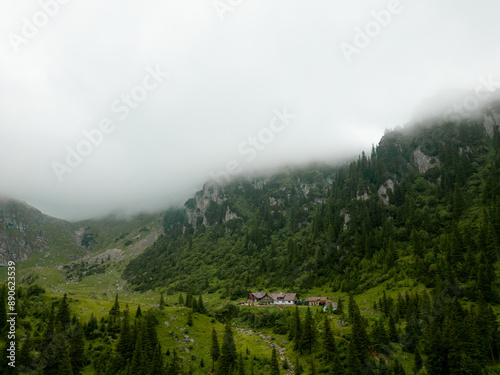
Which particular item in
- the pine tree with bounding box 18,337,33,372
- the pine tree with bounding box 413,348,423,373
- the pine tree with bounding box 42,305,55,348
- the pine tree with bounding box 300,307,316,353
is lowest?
the pine tree with bounding box 413,348,423,373

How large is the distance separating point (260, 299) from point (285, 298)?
14.3m

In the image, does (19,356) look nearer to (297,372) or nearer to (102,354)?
(102,354)

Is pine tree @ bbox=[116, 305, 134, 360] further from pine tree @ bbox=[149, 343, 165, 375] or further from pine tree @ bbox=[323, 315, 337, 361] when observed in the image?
pine tree @ bbox=[323, 315, 337, 361]

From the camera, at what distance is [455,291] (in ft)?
298

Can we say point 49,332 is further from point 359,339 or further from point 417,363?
point 417,363

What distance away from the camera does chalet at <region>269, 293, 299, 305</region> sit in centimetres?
14188

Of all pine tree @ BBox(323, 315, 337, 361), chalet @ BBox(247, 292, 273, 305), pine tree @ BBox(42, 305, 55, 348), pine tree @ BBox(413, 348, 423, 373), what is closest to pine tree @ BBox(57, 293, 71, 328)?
pine tree @ BBox(42, 305, 55, 348)

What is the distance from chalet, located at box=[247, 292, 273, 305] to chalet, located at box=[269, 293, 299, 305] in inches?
105

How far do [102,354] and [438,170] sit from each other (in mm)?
198616

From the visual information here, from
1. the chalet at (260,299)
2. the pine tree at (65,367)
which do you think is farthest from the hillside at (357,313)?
the chalet at (260,299)

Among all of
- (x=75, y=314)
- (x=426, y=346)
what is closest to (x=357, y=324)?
(x=426, y=346)

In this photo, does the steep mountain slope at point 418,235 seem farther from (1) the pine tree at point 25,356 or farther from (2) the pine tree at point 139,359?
(1) the pine tree at point 25,356

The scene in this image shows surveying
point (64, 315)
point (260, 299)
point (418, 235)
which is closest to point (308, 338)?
point (260, 299)

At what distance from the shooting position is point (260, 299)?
15162cm
